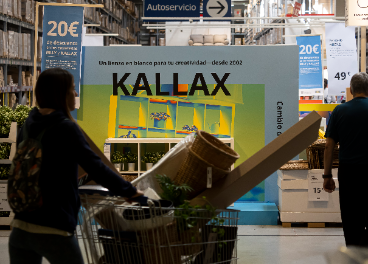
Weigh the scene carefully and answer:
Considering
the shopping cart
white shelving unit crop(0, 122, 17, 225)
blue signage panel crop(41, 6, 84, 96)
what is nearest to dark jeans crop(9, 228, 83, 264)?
the shopping cart

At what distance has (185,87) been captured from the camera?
A: 561cm

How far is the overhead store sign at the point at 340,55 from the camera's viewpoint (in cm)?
799

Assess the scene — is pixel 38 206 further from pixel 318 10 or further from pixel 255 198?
pixel 318 10

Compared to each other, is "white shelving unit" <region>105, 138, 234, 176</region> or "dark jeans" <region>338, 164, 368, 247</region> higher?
"white shelving unit" <region>105, 138, 234, 176</region>

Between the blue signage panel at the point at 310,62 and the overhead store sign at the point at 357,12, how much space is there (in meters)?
2.57

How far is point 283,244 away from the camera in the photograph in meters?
4.46

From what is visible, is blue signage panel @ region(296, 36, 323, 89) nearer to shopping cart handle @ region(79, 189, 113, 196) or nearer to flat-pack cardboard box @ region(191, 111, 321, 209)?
flat-pack cardboard box @ region(191, 111, 321, 209)

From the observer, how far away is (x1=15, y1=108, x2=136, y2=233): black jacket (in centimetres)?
175

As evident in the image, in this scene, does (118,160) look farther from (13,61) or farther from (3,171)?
(13,61)

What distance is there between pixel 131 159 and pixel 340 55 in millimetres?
4792

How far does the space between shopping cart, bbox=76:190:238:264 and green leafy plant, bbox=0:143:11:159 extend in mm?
3190

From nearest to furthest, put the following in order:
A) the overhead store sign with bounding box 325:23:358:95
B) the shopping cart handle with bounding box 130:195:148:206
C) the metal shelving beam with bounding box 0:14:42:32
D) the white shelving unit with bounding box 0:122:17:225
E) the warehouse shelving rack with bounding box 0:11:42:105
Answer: the shopping cart handle with bounding box 130:195:148:206
the white shelving unit with bounding box 0:122:17:225
the metal shelving beam with bounding box 0:14:42:32
the warehouse shelving rack with bounding box 0:11:42:105
the overhead store sign with bounding box 325:23:358:95

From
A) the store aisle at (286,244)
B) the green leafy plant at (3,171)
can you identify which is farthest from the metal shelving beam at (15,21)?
the store aisle at (286,244)

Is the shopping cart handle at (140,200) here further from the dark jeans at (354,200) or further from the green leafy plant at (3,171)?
the green leafy plant at (3,171)
